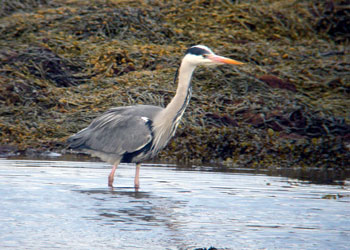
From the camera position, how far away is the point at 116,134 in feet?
30.3

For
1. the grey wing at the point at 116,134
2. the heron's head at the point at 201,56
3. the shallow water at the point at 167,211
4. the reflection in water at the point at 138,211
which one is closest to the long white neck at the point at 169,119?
the grey wing at the point at 116,134

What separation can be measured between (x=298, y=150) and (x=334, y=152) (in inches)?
23.7

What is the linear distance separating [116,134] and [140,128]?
1.36 feet

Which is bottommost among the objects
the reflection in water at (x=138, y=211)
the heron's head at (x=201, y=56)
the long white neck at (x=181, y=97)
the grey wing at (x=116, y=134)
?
the reflection in water at (x=138, y=211)

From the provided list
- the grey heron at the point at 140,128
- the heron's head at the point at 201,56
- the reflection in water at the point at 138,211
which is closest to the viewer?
the reflection in water at the point at 138,211

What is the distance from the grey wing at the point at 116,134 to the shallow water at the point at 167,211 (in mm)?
433

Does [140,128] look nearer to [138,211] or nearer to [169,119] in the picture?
[169,119]

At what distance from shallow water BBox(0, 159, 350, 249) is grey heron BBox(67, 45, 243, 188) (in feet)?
1.24

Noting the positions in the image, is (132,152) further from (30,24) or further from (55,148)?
(30,24)

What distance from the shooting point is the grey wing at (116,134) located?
8.94 metres

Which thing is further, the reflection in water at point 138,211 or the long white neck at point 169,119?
the long white neck at point 169,119

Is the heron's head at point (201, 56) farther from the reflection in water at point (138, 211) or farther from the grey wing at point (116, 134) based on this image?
the reflection in water at point (138, 211)

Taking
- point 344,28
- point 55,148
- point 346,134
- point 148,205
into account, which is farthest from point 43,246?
point 344,28

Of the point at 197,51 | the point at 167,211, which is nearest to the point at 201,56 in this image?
the point at 197,51
